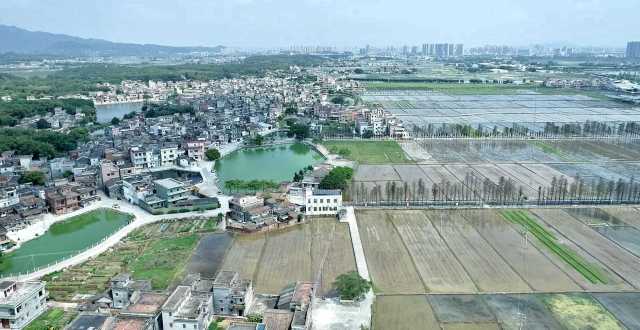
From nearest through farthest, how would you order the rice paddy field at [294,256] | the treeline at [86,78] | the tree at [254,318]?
the tree at [254,318] < the rice paddy field at [294,256] < the treeline at [86,78]

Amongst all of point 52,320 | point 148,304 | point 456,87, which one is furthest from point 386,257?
point 456,87

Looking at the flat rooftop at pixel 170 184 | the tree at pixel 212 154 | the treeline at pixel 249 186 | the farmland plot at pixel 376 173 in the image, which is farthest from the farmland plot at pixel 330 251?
the tree at pixel 212 154

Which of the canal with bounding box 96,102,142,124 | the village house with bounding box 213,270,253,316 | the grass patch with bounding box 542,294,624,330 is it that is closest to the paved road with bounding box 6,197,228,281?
the village house with bounding box 213,270,253,316

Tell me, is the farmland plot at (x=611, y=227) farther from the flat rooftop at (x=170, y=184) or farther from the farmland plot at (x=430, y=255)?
the flat rooftop at (x=170, y=184)

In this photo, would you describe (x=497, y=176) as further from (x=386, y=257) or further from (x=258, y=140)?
(x=258, y=140)

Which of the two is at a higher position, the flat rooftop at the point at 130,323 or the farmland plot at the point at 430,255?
the flat rooftop at the point at 130,323

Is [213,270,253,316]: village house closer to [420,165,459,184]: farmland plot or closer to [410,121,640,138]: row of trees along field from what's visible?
[420,165,459,184]: farmland plot
